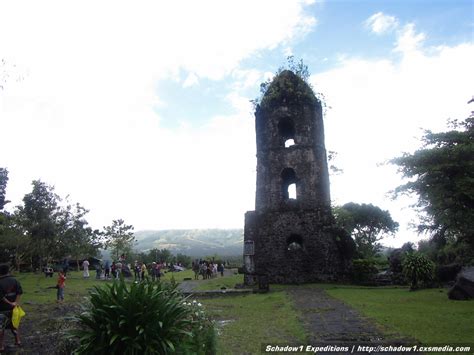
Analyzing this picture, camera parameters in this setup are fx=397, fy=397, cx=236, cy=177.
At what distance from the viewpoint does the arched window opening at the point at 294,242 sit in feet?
57.7

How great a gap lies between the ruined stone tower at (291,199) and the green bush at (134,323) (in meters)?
12.2

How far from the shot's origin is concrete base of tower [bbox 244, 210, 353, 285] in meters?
17.0

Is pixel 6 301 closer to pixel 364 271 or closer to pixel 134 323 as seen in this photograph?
pixel 134 323

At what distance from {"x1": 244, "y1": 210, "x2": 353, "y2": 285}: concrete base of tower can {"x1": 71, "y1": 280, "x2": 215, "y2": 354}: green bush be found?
12.7 metres

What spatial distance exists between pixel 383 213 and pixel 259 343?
146 feet

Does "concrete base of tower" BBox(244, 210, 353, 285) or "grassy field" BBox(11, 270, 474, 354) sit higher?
"concrete base of tower" BBox(244, 210, 353, 285)

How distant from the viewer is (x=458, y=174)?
33.3 ft

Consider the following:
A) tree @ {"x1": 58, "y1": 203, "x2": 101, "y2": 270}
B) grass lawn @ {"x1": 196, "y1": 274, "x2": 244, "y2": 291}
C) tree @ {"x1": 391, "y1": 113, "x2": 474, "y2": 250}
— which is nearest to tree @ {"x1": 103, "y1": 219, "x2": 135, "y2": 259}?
tree @ {"x1": 58, "y1": 203, "x2": 101, "y2": 270}

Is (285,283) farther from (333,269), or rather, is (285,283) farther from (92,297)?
(92,297)

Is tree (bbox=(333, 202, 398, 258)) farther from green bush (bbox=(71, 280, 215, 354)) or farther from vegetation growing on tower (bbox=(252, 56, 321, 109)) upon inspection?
green bush (bbox=(71, 280, 215, 354))

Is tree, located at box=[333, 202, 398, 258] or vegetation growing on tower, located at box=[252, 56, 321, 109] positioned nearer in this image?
vegetation growing on tower, located at box=[252, 56, 321, 109]

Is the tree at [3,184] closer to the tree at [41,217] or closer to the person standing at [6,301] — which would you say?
the tree at [41,217]

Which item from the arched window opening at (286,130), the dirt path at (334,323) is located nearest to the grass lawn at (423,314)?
the dirt path at (334,323)

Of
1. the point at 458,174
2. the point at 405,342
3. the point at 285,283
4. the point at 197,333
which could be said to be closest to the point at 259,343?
the point at 197,333
